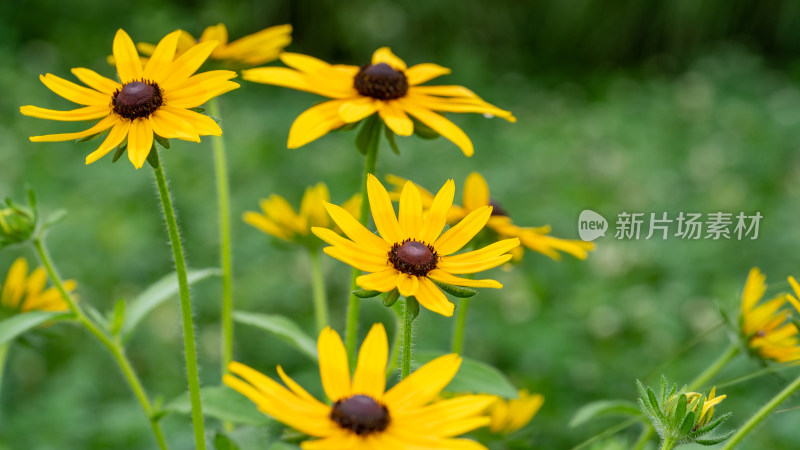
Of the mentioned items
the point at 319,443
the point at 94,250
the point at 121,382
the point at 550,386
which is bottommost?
the point at 319,443

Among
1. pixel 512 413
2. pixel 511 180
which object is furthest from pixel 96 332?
pixel 511 180

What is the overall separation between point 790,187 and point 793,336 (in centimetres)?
206

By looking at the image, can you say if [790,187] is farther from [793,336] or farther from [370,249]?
[370,249]

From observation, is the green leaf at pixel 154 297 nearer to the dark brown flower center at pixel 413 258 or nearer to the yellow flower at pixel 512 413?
the dark brown flower center at pixel 413 258

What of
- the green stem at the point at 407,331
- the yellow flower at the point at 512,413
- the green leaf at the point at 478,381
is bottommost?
the green stem at the point at 407,331

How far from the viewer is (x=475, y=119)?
355 cm

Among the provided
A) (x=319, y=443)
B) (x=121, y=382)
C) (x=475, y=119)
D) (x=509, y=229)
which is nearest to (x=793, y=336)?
(x=509, y=229)

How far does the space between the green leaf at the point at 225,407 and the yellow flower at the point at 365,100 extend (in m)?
0.26

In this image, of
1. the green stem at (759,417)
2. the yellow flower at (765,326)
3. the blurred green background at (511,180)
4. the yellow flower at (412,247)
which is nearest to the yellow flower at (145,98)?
the yellow flower at (412,247)

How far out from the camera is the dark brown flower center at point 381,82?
32.6 inches

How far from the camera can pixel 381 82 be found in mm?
831

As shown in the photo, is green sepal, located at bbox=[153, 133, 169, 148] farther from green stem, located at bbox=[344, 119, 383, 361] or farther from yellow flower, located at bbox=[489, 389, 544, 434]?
yellow flower, located at bbox=[489, 389, 544, 434]

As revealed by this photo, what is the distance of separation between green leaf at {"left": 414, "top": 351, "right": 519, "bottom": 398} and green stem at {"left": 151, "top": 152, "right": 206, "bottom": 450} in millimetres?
208

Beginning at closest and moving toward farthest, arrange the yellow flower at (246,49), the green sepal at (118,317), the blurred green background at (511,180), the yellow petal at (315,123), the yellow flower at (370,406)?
1. the yellow flower at (370,406)
2. the yellow petal at (315,123)
3. the green sepal at (118,317)
4. the yellow flower at (246,49)
5. the blurred green background at (511,180)
